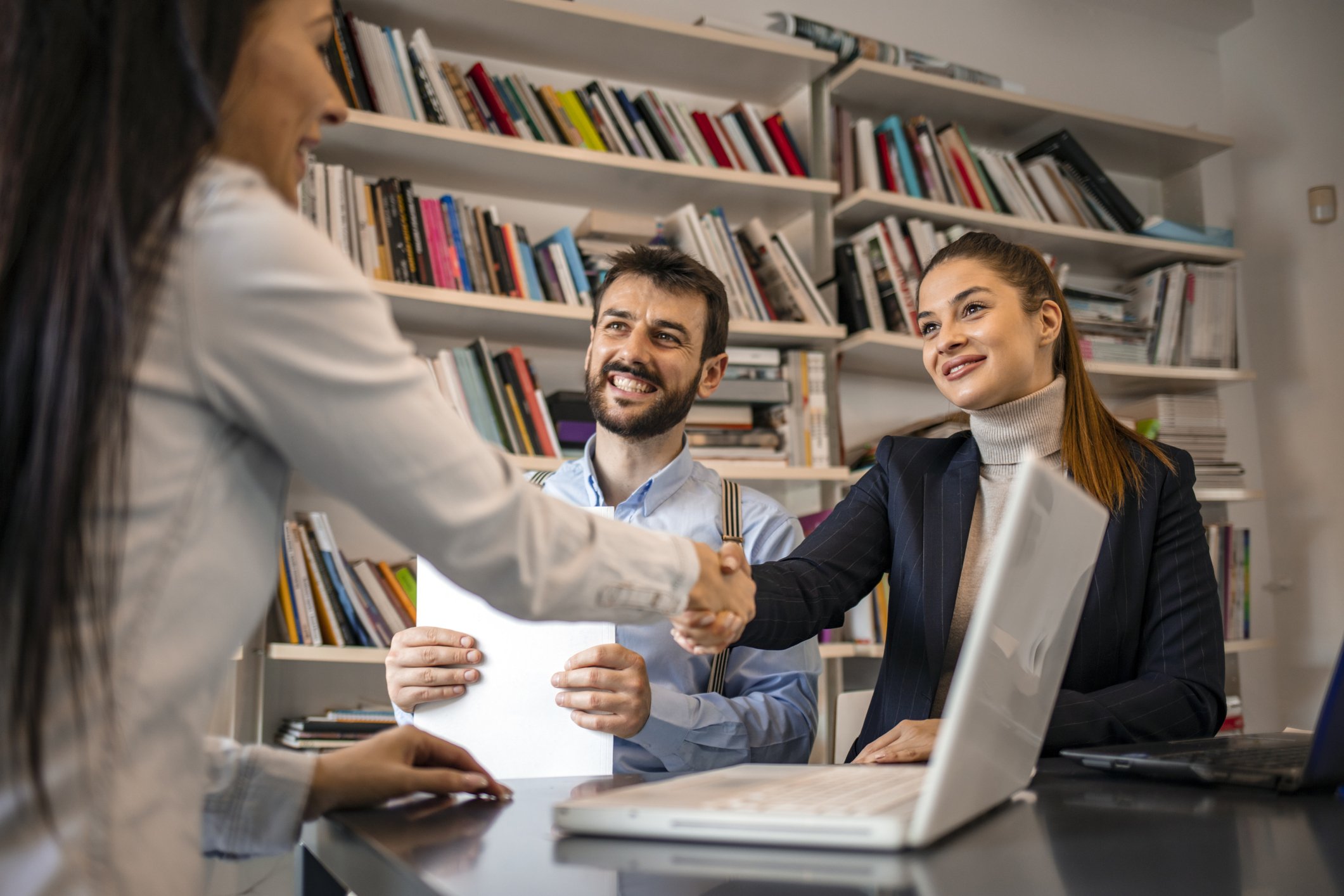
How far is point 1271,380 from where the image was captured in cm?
343

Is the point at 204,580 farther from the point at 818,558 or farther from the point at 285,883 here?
the point at 285,883

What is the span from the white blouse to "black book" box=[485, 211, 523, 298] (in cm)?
176

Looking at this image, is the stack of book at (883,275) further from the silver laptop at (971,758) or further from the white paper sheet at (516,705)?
the silver laptop at (971,758)

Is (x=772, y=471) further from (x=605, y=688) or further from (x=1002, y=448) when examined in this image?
(x=605, y=688)

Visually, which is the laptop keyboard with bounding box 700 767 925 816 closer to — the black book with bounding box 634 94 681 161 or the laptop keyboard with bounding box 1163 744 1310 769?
the laptop keyboard with bounding box 1163 744 1310 769

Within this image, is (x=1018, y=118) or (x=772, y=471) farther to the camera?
(x=1018, y=118)

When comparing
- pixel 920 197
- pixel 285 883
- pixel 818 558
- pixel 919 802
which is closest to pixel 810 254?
pixel 920 197

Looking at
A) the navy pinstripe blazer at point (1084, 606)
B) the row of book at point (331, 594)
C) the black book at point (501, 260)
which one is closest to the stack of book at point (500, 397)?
the black book at point (501, 260)

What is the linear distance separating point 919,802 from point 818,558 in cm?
88

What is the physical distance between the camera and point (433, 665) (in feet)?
4.18

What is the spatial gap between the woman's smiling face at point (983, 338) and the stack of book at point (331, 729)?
134cm

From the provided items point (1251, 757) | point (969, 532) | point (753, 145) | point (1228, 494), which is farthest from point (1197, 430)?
point (1251, 757)

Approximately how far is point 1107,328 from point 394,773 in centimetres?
273

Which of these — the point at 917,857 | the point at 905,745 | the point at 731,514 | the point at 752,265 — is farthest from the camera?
the point at 752,265
